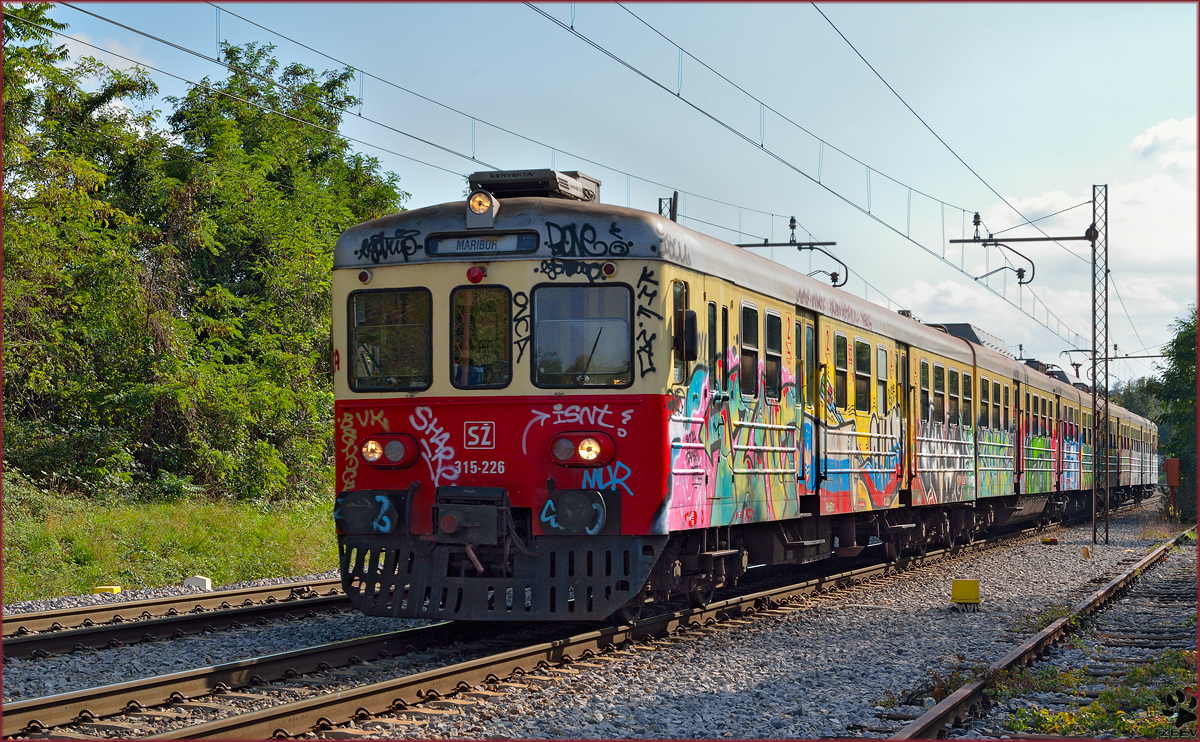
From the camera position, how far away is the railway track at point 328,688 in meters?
6.15

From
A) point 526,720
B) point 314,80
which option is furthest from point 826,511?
point 314,80

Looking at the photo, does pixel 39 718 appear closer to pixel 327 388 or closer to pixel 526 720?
pixel 526 720

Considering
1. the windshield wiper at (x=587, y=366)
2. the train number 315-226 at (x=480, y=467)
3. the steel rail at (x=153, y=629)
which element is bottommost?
the steel rail at (x=153, y=629)

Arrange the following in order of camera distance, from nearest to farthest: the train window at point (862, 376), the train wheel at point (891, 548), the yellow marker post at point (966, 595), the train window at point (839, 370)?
1. the yellow marker post at point (966, 595)
2. the train window at point (839, 370)
3. the train window at point (862, 376)
4. the train wheel at point (891, 548)

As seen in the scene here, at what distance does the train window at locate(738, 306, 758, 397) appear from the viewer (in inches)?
411

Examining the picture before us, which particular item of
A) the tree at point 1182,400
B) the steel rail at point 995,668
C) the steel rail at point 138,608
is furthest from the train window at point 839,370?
the tree at point 1182,400

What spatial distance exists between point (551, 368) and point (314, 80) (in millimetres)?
23410

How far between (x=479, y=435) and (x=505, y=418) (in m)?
0.25

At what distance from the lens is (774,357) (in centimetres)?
1117

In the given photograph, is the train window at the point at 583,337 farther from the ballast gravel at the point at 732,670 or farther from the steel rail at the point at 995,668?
the steel rail at the point at 995,668

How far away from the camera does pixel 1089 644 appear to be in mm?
10188

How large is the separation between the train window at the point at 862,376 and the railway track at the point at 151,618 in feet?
20.7

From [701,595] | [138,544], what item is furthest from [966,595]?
[138,544]

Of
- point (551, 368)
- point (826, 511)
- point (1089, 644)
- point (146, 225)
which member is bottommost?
point (1089, 644)
